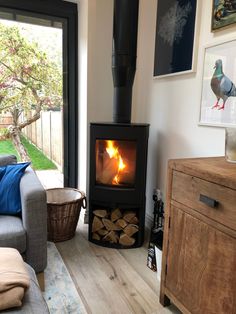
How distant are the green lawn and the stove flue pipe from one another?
3.59ft

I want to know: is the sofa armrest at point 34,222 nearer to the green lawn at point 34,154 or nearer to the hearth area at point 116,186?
the hearth area at point 116,186

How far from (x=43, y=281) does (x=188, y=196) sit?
3.77 ft

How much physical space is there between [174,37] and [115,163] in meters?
1.12

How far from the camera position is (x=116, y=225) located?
225cm

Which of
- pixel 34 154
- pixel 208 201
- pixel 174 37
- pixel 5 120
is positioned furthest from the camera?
pixel 34 154

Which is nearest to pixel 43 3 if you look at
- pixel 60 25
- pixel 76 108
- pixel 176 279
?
pixel 60 25

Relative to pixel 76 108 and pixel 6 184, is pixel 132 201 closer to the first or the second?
pixel 6 184

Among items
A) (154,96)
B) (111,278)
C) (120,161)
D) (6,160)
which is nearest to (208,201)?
(111,278)

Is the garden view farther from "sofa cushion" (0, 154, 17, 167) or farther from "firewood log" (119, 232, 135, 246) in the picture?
"firewood log" (119, 232, 135, 246)

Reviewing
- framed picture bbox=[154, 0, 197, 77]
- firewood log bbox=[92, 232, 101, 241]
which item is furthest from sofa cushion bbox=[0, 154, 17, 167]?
framed picture bbox=[154, 0, 197, 77]

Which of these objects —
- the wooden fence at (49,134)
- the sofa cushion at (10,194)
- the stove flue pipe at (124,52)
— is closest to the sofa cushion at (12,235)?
the sofa cushion at (10,194)

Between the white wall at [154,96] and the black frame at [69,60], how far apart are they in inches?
12.4

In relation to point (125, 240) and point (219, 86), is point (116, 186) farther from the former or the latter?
point (219, 86)

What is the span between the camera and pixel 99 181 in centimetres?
224
